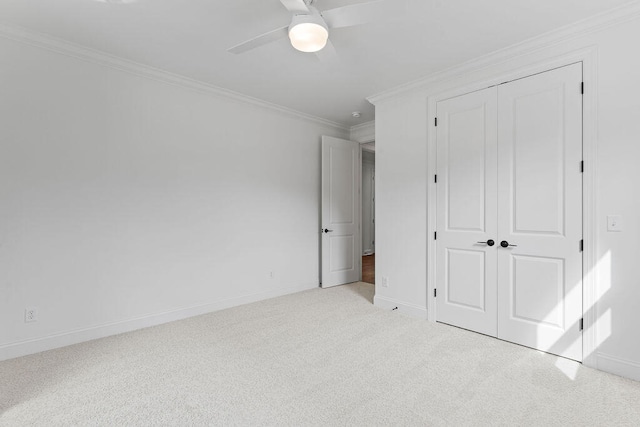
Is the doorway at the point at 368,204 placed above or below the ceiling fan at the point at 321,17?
below

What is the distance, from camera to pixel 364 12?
1693mm

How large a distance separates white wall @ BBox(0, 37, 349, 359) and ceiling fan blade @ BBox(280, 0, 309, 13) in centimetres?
211

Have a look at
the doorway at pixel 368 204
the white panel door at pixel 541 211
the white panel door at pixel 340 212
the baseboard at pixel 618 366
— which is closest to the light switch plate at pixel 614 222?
the white panel door at pixel 541 211

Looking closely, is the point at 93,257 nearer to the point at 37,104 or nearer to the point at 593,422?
the point at 37,104

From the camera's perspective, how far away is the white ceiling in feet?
7.02

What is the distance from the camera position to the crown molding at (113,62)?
2434 millimetres

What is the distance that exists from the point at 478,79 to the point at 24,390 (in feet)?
14.0

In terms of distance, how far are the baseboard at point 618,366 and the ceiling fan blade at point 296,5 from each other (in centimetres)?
307

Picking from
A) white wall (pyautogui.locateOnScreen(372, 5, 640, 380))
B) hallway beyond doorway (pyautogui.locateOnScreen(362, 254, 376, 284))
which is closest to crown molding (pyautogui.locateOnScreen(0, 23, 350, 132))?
white wall (pyautogui.locateOnScreen(372, 5, 640, 380))

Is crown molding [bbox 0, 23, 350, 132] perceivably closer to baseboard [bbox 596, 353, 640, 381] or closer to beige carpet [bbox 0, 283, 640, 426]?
beige carpet [bbox 0, 283, 640, 426]

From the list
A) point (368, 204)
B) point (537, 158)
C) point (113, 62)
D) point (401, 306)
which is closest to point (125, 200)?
point (113, 62)

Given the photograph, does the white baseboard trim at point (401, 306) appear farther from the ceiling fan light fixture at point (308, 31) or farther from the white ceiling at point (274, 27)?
the ceiling fan light fixture at point (308, 31)

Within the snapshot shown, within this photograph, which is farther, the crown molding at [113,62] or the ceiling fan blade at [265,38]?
the crown molding at [113,62]

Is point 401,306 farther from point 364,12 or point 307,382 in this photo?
point 364,12
